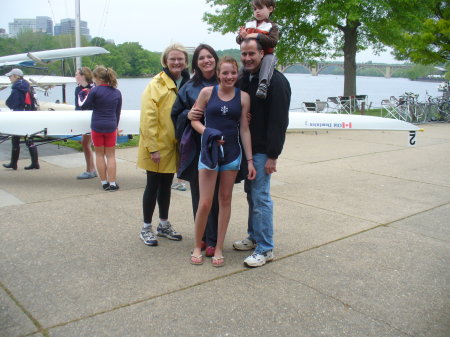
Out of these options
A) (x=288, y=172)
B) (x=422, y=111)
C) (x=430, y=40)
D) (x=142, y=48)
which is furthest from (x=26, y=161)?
(x=430, y=40)

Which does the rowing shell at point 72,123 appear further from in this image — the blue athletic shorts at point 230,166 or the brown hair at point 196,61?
the blue athletic shorts at point 230,166

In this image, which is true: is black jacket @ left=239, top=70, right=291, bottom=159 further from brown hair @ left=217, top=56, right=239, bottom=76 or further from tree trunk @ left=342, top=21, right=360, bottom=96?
tree trunk @ left=342, top=21, right=360, bottom=96

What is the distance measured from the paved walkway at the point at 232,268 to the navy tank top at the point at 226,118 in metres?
0.96

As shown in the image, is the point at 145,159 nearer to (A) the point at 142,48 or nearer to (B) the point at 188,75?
(B) the point at 188,75

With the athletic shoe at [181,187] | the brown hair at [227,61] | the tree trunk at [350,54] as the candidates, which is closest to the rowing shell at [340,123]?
the athletic shoe at [181,187]

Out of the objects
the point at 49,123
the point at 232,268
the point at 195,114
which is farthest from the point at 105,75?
the point at 232,268

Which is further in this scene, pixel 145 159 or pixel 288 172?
pixel 288 172

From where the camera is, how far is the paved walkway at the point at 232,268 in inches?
118

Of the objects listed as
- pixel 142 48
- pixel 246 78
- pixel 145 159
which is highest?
pixel 142 48

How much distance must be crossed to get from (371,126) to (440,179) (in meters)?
1.32

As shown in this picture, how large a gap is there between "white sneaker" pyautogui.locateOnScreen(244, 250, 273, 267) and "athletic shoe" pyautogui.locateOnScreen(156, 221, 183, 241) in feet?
2.82

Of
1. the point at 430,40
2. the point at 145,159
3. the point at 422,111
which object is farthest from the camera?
the point at 430,40

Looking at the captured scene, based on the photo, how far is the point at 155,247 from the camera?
4.31 m

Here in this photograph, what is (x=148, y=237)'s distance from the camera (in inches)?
171
